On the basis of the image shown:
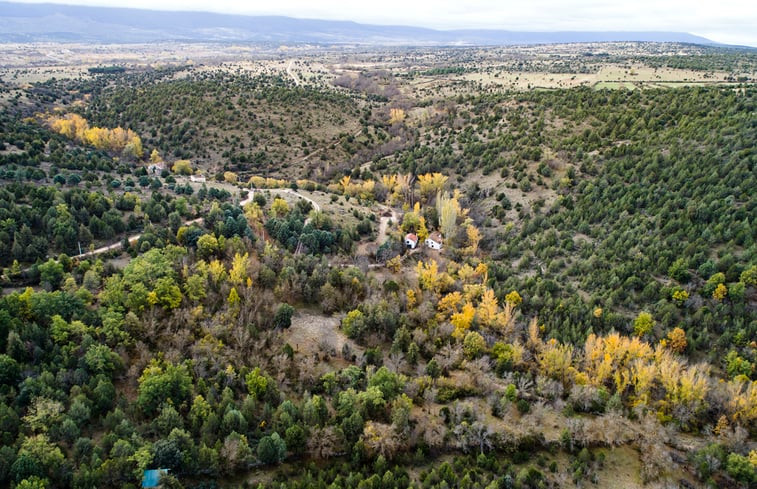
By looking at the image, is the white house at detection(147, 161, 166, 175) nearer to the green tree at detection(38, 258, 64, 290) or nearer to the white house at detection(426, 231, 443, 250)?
the green tree at detection(38, 258, 64, 290)

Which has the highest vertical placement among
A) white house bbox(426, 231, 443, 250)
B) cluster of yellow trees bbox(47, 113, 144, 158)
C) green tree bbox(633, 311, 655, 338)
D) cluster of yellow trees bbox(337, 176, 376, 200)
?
cluster of yellow trees bbox(47, 113, 144, 158)

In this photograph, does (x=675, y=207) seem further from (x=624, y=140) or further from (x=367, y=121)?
(x=367, y=121)

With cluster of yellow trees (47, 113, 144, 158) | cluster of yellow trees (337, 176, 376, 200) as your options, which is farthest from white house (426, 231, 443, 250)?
cluster of yellow trees (47, 113, 144, 158)

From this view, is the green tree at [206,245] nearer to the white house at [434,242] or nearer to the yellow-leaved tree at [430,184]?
the white house at [434,242]

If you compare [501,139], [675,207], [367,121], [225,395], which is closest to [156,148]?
[367,121]

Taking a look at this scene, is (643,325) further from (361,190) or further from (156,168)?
(156,168)

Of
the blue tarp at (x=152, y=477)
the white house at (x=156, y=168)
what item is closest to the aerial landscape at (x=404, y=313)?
the blue tarp at (x=152, y=477)

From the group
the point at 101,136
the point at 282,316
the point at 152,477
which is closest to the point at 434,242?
the point at 282,316
